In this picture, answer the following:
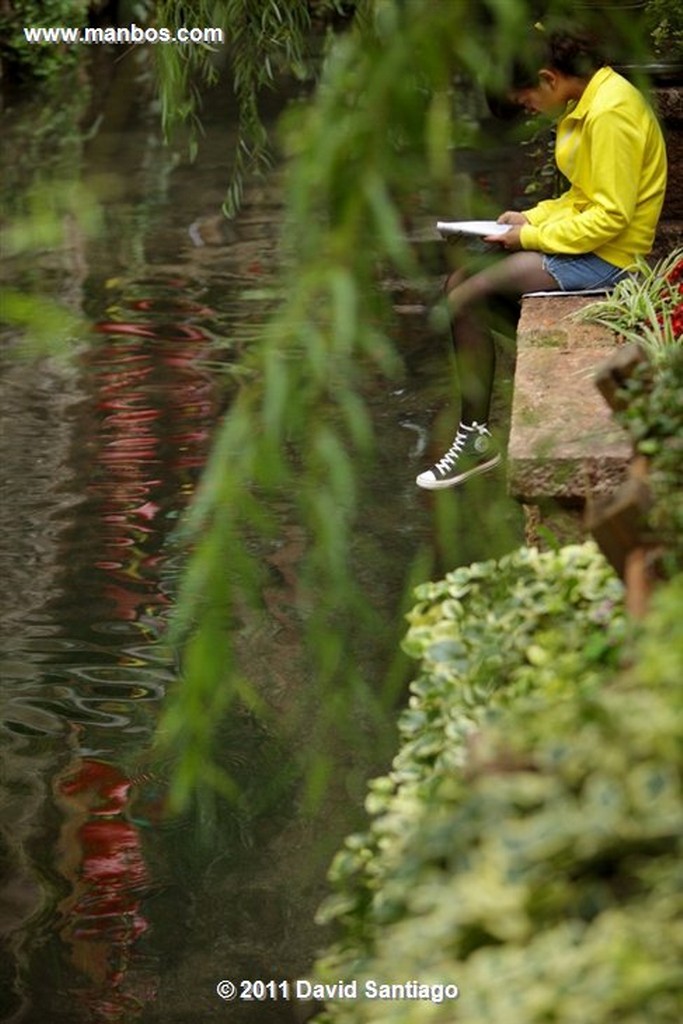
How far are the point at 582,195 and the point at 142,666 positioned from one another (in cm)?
199

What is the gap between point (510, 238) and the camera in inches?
235

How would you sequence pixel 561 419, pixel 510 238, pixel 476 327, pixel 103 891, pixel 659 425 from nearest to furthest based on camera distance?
pixel 659 425, pixel 103 891, pixel 561 419, pixel 510 238, pixel 476 327

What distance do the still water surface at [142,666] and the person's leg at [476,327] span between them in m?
0.30

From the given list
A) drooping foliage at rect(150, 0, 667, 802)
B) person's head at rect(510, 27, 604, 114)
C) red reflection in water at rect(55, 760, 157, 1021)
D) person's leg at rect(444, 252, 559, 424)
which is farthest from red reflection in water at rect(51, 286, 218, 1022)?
person's head at rect(510, 27, 604, 114)

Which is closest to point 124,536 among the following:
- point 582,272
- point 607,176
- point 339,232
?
point 582,272

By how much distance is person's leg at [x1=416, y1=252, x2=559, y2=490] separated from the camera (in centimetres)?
615

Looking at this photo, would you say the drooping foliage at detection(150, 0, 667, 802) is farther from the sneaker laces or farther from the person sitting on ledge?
the sneaker laces

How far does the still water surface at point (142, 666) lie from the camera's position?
4.07m

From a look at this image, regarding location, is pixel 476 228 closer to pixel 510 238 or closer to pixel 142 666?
pixel 510 238

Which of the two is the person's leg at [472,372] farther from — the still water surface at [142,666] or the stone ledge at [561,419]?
the stone ledge at [561,419]

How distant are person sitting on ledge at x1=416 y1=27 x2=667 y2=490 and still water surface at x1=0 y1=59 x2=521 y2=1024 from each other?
0.72 m

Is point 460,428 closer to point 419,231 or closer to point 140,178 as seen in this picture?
point 419,231

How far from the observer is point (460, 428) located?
6.32 m

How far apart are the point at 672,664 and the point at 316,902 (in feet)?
6.74
